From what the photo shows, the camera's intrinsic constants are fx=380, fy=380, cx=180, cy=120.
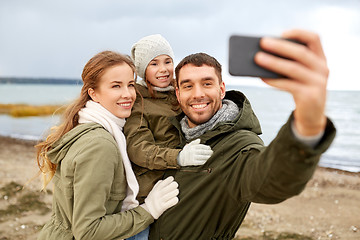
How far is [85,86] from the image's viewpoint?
2877 millimetres

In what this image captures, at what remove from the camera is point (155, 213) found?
2641 mm

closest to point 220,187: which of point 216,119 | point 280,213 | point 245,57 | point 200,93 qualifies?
point 216,119

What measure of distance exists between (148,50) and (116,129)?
1132 millimetres

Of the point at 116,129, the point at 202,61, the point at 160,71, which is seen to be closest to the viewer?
the point at 116,129

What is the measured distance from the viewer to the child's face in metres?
3.42

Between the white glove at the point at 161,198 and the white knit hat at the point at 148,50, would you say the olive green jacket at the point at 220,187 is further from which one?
the white knit hat at the point at 148,50

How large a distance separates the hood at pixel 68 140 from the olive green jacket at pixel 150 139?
36 cm

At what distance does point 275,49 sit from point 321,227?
7.29 meters

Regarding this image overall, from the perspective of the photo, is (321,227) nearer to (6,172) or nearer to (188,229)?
(188,229)

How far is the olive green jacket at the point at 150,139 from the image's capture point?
8.93ft

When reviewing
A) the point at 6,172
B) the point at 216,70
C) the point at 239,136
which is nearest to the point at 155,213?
the point at 239,136

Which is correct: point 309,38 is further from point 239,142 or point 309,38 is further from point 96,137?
point 96,137

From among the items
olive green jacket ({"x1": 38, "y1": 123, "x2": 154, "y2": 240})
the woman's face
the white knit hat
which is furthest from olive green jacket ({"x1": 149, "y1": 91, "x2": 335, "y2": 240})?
the white knit hat

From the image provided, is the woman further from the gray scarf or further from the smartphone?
the smartphone
